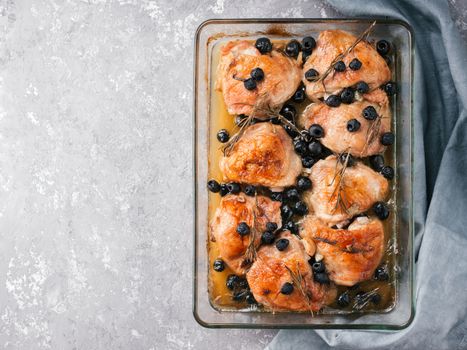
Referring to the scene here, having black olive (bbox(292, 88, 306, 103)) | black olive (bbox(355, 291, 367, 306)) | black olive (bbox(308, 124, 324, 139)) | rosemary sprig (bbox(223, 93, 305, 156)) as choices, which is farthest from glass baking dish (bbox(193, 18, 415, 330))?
black olive (bbox(308, 124, 324, 139))

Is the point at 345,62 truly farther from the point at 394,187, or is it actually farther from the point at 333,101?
the point at 394,187

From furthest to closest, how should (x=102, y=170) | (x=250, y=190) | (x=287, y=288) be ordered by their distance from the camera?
(x=102, y=170)
(x=250, y=190)
(x=287, y=288)

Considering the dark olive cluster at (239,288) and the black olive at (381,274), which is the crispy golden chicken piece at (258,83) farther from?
the black olive at (381,274)

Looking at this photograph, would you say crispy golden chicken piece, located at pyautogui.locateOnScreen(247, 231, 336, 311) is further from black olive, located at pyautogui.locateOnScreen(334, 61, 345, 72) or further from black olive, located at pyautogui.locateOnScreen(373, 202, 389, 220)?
black olive, located at pyautogui.locateOnScreen(334, 61, 345, 72)

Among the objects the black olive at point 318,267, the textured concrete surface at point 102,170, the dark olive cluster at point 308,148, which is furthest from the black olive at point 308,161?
the textured concrete surface at point 102,170

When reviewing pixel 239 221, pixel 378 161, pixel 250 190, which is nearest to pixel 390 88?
pixel 378 161
